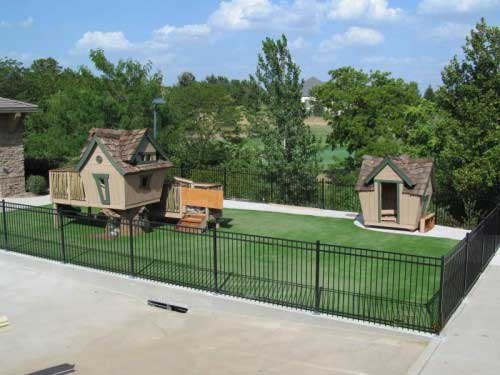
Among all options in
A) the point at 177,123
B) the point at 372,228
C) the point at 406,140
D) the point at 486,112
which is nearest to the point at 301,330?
the point at 372,228

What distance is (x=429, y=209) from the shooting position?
19859 mm

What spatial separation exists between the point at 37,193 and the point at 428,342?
2150 cm

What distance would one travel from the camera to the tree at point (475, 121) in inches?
739

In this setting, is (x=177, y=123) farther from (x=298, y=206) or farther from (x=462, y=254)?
(x=462, y=254)

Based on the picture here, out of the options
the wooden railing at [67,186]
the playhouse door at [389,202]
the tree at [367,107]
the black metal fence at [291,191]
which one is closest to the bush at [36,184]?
the black metal fence at [291,191]

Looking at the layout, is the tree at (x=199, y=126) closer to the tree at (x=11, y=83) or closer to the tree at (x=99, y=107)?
the tree at (x=99, y=107)

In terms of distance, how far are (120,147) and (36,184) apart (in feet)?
35.2

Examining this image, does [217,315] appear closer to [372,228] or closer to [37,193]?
[372,228]

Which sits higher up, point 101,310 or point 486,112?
point 486,112

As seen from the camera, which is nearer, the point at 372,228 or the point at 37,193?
the point at 372,228

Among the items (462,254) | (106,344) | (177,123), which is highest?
(177,123)

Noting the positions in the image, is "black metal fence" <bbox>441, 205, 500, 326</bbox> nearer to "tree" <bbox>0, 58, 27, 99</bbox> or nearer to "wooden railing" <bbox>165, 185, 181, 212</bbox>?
"wooden railing" <bbox>165, 185, 181, 212</bbox>

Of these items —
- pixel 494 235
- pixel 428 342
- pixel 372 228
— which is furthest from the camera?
pixel 372 228

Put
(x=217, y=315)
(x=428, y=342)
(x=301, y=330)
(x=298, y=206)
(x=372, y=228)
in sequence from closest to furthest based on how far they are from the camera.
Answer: (x=428, y=342) < (x=301, y=330) < (x=217, y=315) < (x=372, y=228) < (x=298, y=206)
